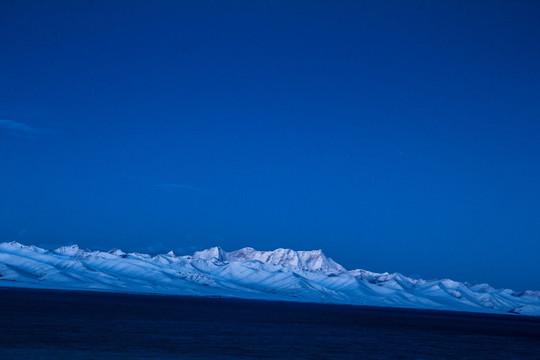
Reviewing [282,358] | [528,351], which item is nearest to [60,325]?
[282,358]

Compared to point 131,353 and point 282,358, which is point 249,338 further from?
point 131,353

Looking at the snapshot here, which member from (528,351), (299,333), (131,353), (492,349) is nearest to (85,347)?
(131,353)

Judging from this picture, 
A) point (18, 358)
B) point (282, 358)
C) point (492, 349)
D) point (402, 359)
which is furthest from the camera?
point (492, 349)

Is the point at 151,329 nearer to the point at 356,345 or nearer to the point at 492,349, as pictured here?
the point at 356,345

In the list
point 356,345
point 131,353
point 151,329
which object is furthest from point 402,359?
point 151,329

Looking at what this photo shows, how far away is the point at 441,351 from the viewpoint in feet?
198

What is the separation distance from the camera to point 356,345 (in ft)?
198

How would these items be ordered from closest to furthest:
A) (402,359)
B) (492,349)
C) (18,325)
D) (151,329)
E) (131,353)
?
(131,353), (402,359), (18,325), (151,329), (492,349)

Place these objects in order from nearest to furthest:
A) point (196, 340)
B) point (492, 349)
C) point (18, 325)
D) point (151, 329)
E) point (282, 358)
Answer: point (282, 358) → point (196, 340) → point (18, 325) → point (151, 329) → point (492, 349)

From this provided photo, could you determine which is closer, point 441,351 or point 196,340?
point 196,340

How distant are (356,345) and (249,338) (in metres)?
10.5

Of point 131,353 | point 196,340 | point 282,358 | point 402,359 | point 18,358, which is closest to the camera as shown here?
point 18,358

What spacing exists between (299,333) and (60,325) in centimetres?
2629

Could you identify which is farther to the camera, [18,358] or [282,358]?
[282,358]
